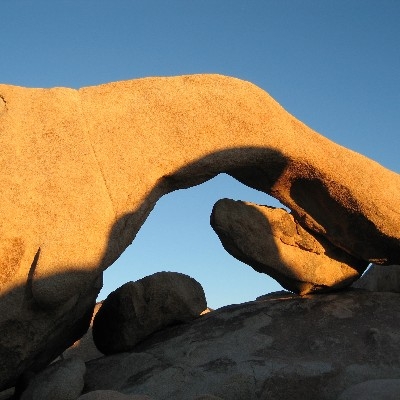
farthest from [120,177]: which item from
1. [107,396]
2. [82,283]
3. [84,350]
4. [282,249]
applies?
[84,350]

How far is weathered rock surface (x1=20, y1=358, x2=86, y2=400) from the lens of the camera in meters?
6.29

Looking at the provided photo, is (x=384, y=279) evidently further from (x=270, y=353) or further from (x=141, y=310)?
(x=141, y=310)

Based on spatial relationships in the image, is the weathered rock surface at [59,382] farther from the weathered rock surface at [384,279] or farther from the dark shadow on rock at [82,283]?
the weathered rock surface at [384,279]

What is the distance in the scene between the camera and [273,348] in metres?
7.00

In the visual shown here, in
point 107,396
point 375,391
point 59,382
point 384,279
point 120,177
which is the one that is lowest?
point 375,391

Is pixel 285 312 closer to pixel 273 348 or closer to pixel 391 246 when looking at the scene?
pixel 273 348

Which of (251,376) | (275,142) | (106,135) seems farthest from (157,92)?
(251,376)

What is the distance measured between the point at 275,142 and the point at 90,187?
2.13 m

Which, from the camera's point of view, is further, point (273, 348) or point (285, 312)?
point (285, 312)

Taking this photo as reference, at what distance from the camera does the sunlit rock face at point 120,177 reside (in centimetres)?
603

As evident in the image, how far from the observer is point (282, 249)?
27.2 feet

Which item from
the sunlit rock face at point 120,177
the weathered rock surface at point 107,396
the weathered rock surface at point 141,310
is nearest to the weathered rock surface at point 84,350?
the weathered rock surface at point 141,310

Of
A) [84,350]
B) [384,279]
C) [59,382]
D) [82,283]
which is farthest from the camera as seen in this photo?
[84,350]

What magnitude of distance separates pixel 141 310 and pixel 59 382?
1.71 m
